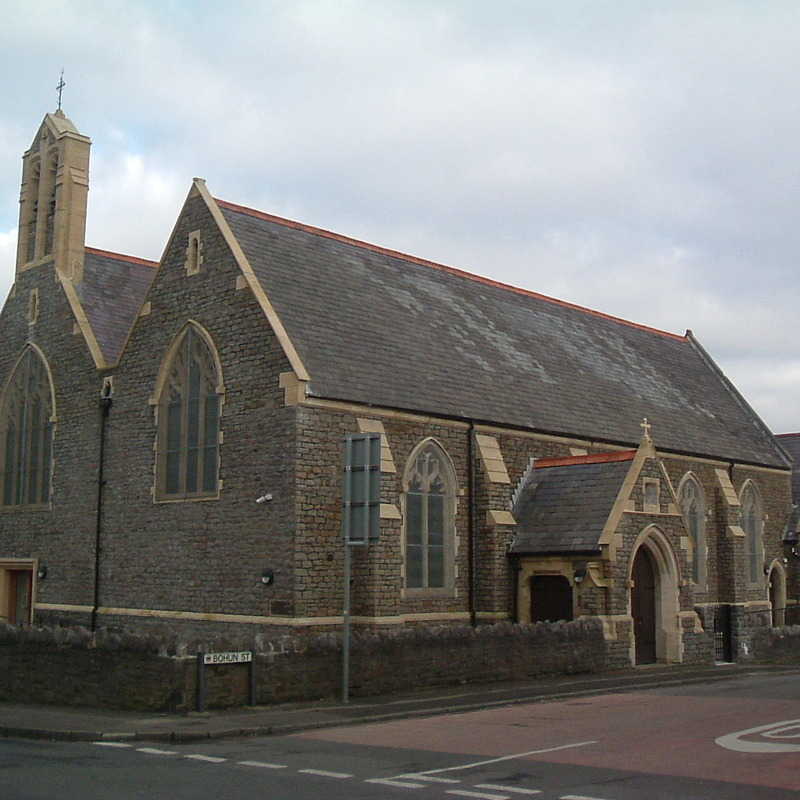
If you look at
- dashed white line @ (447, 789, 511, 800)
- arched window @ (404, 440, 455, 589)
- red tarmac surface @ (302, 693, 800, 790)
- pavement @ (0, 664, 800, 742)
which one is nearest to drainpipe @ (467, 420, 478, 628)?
arched window @ (404, 440, 455, 589)

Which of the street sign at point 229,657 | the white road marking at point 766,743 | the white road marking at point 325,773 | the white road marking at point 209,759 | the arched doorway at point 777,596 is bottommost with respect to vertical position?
the white road marking at point 209,759

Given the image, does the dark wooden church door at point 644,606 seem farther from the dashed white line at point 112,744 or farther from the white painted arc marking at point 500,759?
the dashed white line at point 112,744

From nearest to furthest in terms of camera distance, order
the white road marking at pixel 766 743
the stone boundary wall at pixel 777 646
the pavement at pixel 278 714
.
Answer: the white road marking at pixel 766 743 → the pavement at pixel 278 714 → the stone boundary wall at pixel 777 646

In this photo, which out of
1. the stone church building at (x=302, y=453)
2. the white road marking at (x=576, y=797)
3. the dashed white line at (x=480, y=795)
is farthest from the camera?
the stone church building at (x=302, y=453)

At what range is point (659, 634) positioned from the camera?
27000mm

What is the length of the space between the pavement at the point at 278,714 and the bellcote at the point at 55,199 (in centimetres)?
1561

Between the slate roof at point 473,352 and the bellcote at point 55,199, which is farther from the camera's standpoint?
the bellcote at point 55,199

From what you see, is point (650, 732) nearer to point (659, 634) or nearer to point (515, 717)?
point (515, 717)

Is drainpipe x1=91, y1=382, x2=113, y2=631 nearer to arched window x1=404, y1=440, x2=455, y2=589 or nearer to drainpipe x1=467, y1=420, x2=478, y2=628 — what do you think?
arched window x1=404, y1=440, x2=455, y2=589

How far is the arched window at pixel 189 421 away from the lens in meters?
24.6

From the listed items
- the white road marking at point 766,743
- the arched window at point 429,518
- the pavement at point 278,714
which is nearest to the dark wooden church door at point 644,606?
the pavement at point 278,714

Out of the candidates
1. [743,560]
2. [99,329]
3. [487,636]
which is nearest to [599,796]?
[487,636]

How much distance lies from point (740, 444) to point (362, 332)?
642 inches

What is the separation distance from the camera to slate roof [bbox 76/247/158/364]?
29.6 metres
